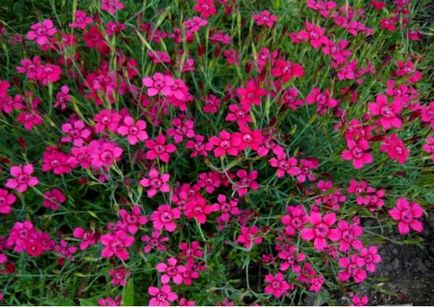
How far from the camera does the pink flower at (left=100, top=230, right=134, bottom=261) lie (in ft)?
5.39

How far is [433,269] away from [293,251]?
2.51 ft

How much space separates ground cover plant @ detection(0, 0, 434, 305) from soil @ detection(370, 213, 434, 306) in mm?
50

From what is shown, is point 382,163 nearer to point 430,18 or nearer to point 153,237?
point 153,237

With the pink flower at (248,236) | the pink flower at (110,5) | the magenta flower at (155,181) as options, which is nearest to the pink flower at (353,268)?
the pink flower at (248,236)

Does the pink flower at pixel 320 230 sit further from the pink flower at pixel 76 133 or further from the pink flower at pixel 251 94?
the pink flower at pixel 76 133

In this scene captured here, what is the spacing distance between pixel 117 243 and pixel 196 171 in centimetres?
50

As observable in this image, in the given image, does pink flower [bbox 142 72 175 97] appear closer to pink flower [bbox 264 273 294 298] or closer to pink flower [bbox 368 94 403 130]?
pink flower [bbox 368 94 403 130]

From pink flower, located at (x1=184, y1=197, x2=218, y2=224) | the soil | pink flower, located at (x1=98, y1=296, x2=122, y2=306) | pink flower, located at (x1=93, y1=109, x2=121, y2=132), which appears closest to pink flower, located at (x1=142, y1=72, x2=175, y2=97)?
pink flower, located at (x1=93, y1=109, x2=121, y2=132)

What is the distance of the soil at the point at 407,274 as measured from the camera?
2.14 m

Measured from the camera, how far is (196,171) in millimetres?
2045

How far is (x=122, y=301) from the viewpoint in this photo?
174cm

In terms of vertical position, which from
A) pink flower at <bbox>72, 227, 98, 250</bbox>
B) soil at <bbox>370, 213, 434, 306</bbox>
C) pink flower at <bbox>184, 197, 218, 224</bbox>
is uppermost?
pink flower at <bbox>184, 197, 218, 224</bbox>

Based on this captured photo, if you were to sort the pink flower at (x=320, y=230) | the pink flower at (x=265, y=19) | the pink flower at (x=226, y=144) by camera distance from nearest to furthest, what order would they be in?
1. the pink flower at (x=320, y=230)
2. the pink flower at (x=226, y=144)
3. the pink flower at (x=265, y=19)

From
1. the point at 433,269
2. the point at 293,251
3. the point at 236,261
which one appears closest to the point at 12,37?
the point at 236,261
